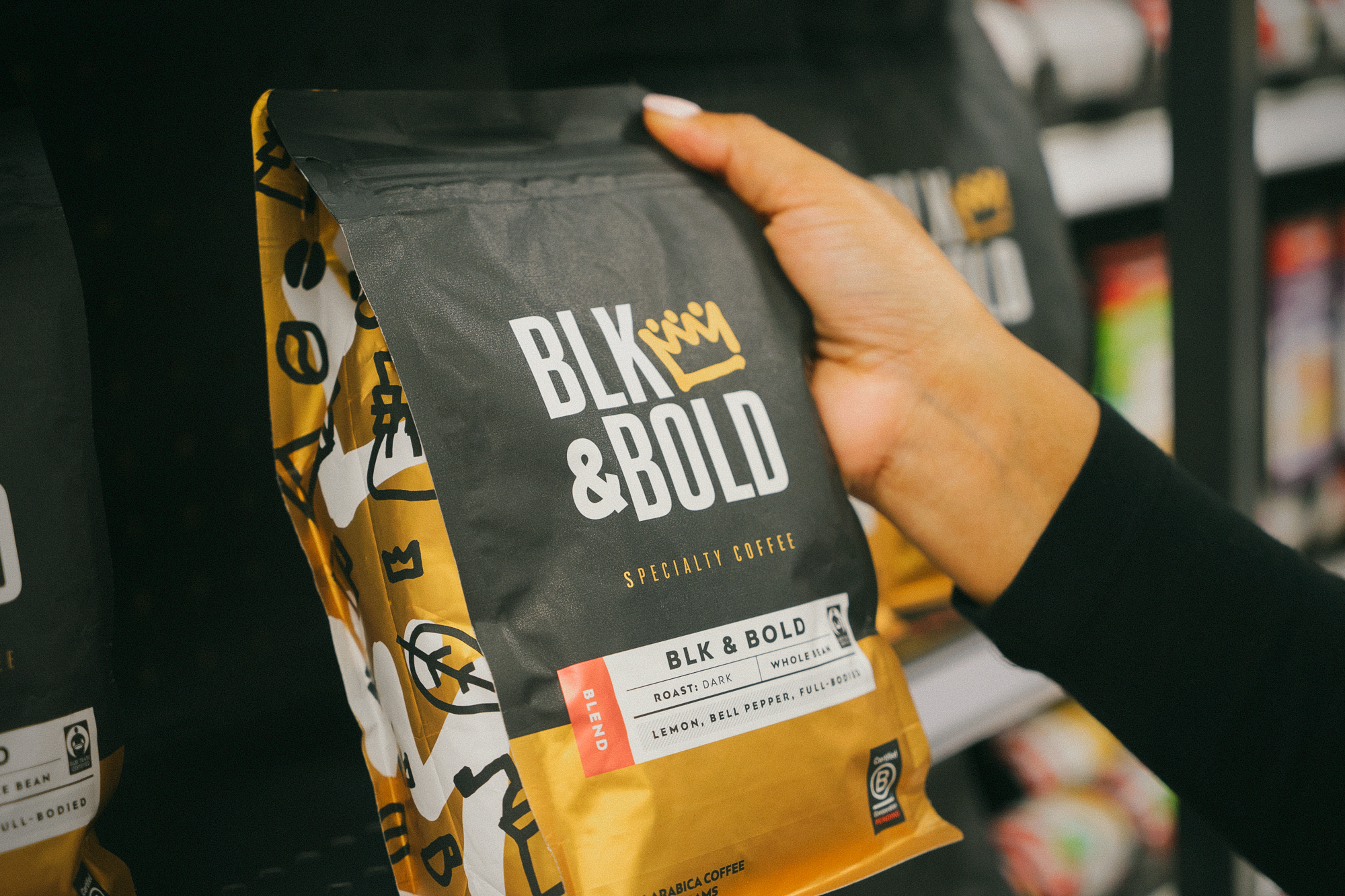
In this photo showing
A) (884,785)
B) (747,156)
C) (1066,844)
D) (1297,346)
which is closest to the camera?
(884,785)

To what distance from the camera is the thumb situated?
593mm

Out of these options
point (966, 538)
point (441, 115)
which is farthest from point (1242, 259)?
point (441, 115)

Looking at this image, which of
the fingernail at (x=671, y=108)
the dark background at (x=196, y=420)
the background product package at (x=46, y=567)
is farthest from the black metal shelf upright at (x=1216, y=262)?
the background product package at (x=46, y=567)

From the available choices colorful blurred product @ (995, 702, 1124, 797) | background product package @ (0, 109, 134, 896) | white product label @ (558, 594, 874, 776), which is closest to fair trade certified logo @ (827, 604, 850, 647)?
white product label @ (558, 594, 874, 776)

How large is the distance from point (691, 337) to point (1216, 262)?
632 mm

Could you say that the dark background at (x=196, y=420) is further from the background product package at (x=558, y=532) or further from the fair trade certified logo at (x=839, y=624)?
the fair trade certified logo at (x=839, y=624)

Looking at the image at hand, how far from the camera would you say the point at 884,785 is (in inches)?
19.9

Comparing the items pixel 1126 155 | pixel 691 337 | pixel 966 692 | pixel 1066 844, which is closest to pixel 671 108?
pixel 691 337

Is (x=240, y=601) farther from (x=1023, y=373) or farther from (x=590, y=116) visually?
(x=1023, y=373)

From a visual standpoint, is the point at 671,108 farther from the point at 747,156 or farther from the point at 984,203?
the point at 984,203

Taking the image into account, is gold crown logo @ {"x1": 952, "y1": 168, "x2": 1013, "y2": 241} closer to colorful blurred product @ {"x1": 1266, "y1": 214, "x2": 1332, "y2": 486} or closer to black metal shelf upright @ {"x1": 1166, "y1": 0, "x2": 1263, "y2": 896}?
black metal shelf upright @ {"x1": 1166, "y1": 0, "x2": 1263, "y2": 896}

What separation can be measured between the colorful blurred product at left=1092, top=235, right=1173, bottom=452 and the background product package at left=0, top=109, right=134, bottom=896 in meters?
1.07

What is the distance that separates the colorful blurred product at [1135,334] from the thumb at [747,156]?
25.8 inches

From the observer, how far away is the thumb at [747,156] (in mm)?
593
